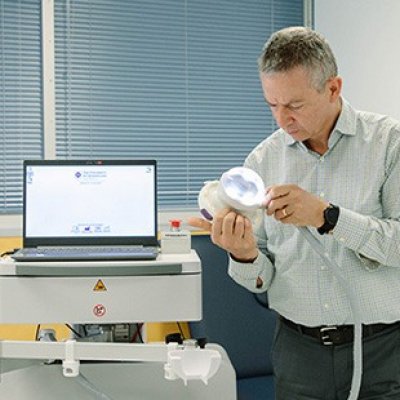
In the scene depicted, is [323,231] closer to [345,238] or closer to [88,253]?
[345,238]

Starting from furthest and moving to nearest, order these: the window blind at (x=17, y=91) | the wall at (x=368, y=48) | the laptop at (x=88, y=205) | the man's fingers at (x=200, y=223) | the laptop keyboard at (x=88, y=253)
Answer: the window blind at (x=17, y=91)
the wall at (x=368, y=48)
the laptop at (x=88, y=205)
the laptop keyboard at (x=88, y=253)
the man's fingers at (x=200, y=223)

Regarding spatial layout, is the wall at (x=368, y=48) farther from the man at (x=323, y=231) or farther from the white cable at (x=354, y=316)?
the white cable at (x=354, y=316)

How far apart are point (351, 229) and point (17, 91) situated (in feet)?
6.05

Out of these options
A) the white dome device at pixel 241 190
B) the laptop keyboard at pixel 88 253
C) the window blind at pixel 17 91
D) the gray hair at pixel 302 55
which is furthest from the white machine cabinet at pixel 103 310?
the window blind at pixel 17 91

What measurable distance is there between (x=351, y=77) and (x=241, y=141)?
1.98 ft

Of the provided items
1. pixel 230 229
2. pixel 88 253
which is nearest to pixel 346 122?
pixel 230 229

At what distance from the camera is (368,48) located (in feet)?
7.89

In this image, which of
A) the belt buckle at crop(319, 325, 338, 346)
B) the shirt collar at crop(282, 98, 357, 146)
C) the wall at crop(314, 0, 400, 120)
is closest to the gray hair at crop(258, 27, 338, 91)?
the shirt collar at crop(282, 98, 357, 146)

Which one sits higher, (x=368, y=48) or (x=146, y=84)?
(x=368, y=48)

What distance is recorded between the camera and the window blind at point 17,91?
250 centimetres

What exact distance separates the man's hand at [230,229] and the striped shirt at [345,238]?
0.11 m

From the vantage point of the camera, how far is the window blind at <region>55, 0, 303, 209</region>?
2.59 meters

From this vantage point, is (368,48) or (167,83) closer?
(368,48)

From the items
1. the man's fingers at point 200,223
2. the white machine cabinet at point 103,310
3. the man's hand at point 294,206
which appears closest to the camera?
the man's hand at point 294,206
